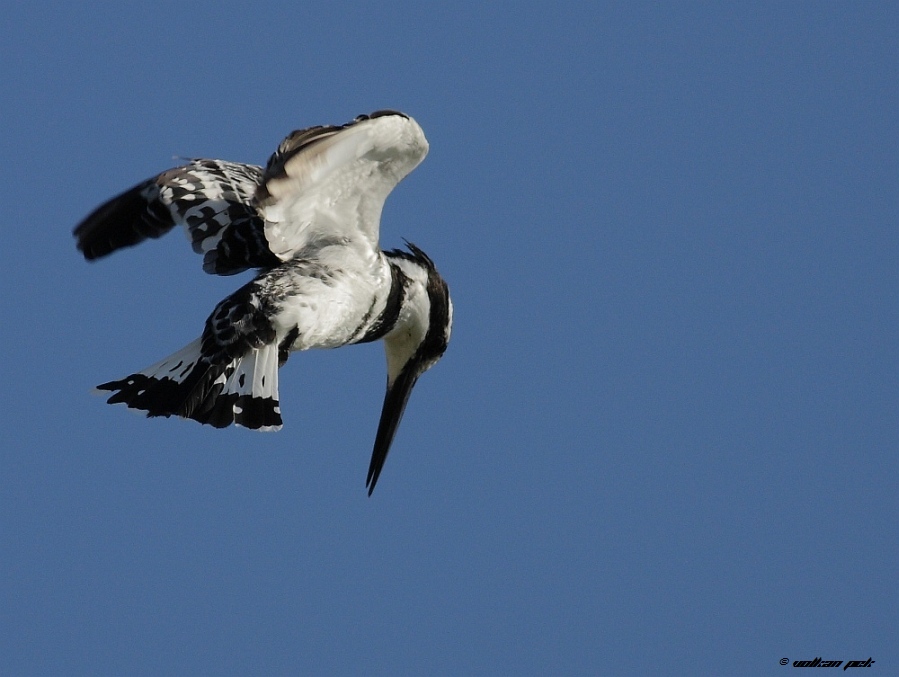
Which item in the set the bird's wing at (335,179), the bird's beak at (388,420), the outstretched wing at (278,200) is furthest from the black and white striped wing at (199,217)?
the bird's beak at (388,420)

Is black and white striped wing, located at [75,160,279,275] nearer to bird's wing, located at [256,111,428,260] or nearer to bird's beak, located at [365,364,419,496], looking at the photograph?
bird's wing, located at [256,111,428,260]

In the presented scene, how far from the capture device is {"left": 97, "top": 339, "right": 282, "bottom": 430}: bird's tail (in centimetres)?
729

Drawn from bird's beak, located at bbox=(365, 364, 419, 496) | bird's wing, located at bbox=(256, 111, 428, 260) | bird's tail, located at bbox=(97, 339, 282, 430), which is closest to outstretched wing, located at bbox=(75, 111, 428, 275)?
bird's wing, located at bbox=(256, 111, 428, 260)

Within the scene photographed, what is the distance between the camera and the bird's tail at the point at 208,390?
23.9ft

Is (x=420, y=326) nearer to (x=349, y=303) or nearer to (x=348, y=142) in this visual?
(x=349, y=303)

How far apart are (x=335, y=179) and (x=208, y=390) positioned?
1388 mm

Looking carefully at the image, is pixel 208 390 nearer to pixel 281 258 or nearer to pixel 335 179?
pixel 281 258

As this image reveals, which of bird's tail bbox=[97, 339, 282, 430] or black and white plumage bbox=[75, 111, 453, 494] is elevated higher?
black and white plumage bbox=[75, 111, 453, 494]

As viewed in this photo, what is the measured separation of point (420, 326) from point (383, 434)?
1.01m

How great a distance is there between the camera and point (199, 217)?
28.0 ft

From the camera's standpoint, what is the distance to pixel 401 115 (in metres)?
7.65

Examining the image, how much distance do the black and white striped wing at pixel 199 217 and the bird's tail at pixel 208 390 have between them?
0.88 meters

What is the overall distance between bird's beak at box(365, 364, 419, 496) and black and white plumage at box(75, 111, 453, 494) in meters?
0.35

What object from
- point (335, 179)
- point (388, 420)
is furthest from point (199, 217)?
point (388, 420)
